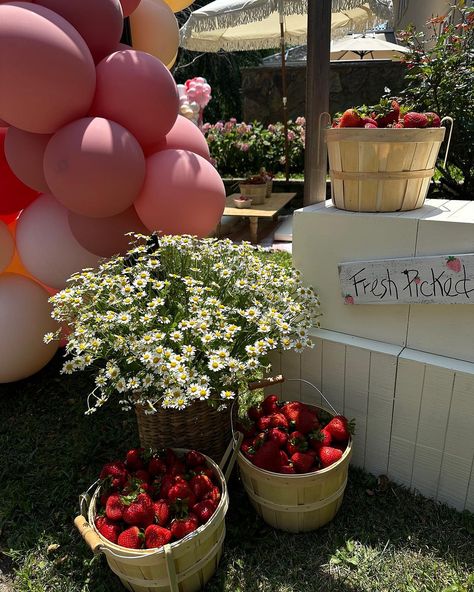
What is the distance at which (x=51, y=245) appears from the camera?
2.04m

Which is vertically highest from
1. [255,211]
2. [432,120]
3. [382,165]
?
[432,120]

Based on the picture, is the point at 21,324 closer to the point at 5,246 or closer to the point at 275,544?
the point at 5,246

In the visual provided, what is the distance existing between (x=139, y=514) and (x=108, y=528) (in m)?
0.10

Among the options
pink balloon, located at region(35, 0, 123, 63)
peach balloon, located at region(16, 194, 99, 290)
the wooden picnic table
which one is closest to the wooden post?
pink balloon, located at region(35, 0, 123, 63)

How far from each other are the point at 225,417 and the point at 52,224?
1139 millimetres

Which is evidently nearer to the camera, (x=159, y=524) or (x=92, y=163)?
(x=159, y=524)

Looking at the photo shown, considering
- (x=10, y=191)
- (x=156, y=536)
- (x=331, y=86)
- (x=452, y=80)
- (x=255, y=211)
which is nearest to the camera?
(x=156, y=536)

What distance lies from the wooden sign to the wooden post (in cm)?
43

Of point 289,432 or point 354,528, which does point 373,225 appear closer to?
point 289,432

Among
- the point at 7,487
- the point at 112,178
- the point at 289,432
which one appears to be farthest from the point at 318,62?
the point at 7,487

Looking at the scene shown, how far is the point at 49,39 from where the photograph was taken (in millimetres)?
1594

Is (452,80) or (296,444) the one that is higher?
(452,80)

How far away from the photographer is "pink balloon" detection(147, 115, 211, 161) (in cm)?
205

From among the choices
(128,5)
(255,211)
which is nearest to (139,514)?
(128,5)
